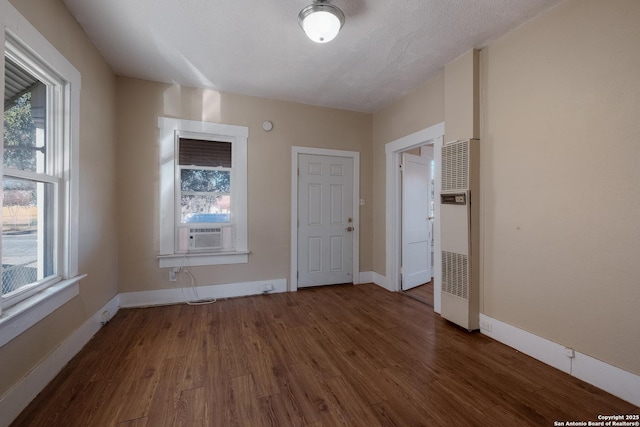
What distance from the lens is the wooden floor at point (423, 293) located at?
361 cm

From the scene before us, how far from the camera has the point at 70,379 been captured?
1911 millimetres

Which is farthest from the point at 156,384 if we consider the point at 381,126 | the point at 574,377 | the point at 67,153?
the point at 381,126

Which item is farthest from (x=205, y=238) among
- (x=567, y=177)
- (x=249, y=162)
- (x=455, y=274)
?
(x=567, y=177)

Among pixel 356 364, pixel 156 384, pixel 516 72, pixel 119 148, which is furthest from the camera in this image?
pixel 119 148

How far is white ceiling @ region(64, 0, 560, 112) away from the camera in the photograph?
6.97 feet

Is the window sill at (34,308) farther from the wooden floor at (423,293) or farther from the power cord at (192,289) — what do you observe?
the wooden floor at (423,293)

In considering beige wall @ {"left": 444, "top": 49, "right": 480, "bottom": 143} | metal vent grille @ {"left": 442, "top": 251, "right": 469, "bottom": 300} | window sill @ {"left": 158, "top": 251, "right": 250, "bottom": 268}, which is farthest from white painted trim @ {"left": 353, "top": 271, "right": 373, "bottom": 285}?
beige wall @ {"left": 444, "top": 49, "right": 480, "bottom": 143}

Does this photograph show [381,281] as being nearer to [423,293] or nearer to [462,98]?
[423,293]

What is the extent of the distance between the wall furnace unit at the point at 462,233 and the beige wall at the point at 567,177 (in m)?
0.10

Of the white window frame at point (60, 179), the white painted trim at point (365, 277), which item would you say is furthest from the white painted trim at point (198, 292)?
the white painted trim at point (365, 277)

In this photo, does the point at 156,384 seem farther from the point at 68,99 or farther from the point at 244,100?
the point at 244,100

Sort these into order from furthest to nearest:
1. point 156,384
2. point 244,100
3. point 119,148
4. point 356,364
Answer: point 244,100 < point 119,148 < point 356,364 < point 156,384

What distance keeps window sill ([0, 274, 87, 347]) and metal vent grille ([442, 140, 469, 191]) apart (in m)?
3.49

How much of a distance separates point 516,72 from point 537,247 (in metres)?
1.53
